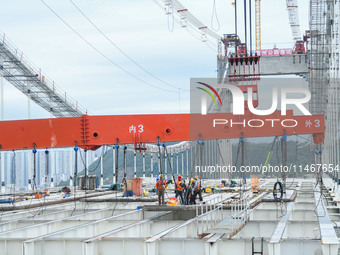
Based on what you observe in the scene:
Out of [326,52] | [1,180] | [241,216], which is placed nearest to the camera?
[241,216]

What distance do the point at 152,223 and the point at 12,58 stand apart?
3892 cm

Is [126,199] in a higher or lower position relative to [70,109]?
lower

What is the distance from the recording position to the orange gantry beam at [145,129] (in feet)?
87.8

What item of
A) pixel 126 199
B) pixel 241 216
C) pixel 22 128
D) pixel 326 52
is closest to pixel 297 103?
pixel 241 216

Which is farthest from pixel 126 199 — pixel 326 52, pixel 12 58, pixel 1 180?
pixel 326 52

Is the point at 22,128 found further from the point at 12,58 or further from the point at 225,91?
the point at 225,91

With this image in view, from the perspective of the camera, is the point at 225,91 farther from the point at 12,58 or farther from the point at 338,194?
the point at 338,194

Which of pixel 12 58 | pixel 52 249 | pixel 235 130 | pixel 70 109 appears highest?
pixel 12 58

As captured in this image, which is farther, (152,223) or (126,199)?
(126,199)

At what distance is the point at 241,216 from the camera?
2512cm

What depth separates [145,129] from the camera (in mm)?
27203

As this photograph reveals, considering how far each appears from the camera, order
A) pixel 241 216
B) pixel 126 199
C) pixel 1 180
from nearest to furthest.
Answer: pixel 241 216 < pixel 126 199 < pixel 1 180

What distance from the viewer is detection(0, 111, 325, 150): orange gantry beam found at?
2675 centimetres

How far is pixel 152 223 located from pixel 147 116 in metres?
4.79
